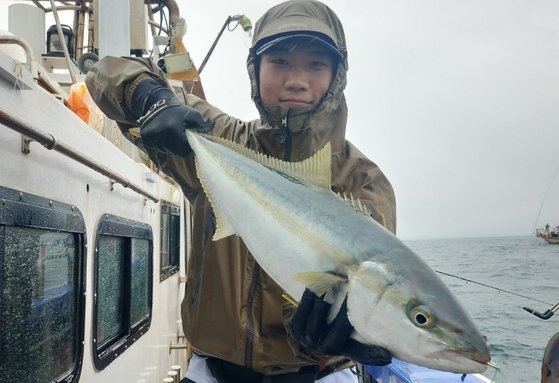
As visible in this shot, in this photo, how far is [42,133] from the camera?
2502 millimetres

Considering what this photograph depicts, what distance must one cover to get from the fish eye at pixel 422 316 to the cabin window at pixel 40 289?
6.23ft

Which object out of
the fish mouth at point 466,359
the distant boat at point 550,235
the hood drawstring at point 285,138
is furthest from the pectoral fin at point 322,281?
the distant boat at point 550,235

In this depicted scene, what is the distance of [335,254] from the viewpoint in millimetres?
2098

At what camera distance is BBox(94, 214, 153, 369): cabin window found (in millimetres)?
3922

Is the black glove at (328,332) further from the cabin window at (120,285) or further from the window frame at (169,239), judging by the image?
the window frame at (169,239)

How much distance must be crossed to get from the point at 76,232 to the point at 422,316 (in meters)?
2.44

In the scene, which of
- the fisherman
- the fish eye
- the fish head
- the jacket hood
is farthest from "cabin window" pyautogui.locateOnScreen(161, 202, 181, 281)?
the fish eye

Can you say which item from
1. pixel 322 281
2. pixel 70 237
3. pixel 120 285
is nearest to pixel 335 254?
pixel 322 281

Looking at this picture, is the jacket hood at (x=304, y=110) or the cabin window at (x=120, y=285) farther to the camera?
the cabin window at (x=120, y=285)

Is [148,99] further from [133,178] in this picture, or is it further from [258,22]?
[133,178]

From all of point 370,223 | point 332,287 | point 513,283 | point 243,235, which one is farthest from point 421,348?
point 513,283

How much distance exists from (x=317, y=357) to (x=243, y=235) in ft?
3.11

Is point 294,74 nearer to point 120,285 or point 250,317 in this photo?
point 250,317

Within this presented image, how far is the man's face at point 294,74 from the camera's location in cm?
310
